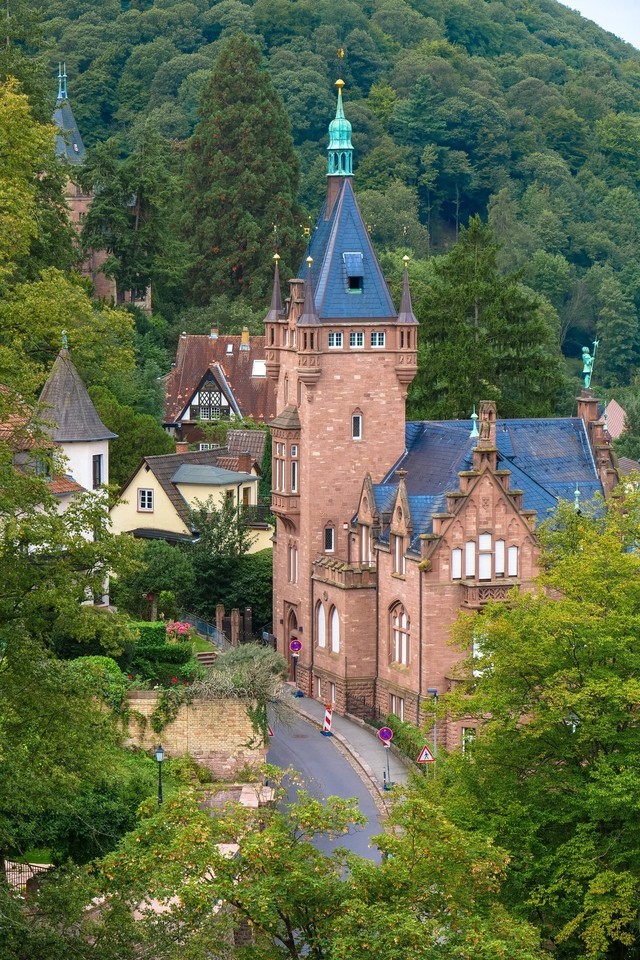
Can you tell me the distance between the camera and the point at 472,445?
255ft

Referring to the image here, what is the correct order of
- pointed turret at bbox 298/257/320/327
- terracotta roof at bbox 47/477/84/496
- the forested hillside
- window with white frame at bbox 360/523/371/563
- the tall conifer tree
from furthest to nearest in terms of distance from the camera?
the forested hillside
the tall conifer tree
pointed turret at bbox 298/257/320/327
window with white frame at bbox 360/523/371/563
terracotta roof at bbox 47/477/84/496

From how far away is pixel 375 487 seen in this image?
8156 centimetres

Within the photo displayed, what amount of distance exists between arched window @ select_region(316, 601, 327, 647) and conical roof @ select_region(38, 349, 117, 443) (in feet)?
36.6

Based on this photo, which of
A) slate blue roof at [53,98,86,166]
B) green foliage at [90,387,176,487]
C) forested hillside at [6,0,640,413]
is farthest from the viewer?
forested hillside at [6,0,640,413]

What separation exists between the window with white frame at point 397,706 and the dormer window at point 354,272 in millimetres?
15392

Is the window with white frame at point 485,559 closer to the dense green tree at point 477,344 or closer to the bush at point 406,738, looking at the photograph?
the bush at point 406,738

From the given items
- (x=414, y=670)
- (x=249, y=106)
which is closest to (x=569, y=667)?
(x=414, y=670)

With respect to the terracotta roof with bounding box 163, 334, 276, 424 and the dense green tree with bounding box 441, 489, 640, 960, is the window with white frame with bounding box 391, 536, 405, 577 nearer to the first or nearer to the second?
the dense green tree with bounding box 441, 489, 640, 960

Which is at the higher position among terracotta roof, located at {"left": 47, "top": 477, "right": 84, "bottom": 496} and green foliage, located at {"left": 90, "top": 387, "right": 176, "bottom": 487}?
green foliage, located at {"left": 90, "top": 387, "right": 176, "bottom": 487}

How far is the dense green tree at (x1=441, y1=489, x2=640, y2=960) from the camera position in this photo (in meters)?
49.2

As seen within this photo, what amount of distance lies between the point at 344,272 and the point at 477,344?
25052 mm

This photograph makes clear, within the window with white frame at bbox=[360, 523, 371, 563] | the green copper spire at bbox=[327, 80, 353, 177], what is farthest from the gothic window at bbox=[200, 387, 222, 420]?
the window with white frame at bbox=[360, 523, 371, 563]

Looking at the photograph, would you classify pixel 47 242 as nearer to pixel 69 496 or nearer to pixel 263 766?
pixel 69 496

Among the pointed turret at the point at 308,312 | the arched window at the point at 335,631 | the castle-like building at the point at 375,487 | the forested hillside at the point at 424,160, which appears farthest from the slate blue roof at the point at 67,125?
the arched window at the point at 335,631
